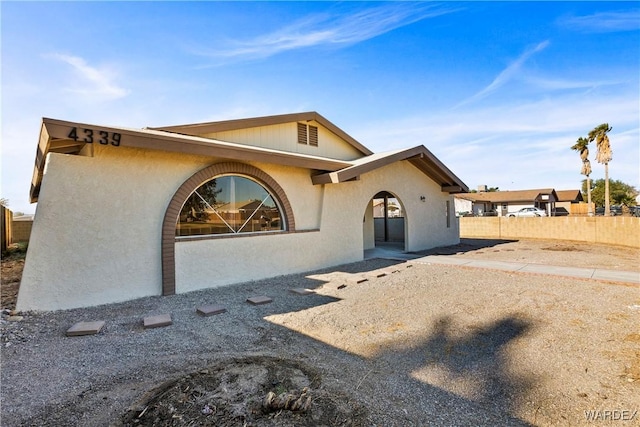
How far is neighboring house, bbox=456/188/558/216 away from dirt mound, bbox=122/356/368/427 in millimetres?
40849

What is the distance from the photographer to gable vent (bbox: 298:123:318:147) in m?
11.9

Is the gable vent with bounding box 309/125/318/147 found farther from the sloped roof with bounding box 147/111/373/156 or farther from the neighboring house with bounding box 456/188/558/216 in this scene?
the neighboring house with bounding box 456/188/558/216

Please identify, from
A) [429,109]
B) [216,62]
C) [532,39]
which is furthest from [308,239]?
[532,39]

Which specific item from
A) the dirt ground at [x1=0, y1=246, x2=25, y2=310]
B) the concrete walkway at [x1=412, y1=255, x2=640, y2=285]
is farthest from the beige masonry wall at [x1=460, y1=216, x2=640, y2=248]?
the dirt ground at [x1=0, y1=246, x2=25, y2=310]

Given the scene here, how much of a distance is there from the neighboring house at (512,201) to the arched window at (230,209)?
3658cm

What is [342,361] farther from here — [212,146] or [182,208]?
[212,146]

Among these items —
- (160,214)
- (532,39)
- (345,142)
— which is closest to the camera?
(160,214)

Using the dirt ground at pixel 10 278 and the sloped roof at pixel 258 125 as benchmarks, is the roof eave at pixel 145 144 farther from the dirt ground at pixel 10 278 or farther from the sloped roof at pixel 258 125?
the dirt ground at pixel 10 278

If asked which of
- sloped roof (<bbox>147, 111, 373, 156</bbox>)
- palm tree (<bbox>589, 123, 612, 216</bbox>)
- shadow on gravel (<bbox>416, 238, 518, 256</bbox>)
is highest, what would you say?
palm tree (<bbox>589, 123, 612, 216</bbox>)

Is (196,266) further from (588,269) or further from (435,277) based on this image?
(588,269)

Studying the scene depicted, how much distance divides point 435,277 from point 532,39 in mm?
9900

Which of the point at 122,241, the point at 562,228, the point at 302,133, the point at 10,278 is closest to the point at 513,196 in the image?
the point at 562,228

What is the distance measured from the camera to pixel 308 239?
10.1m

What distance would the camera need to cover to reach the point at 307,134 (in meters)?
12.1
